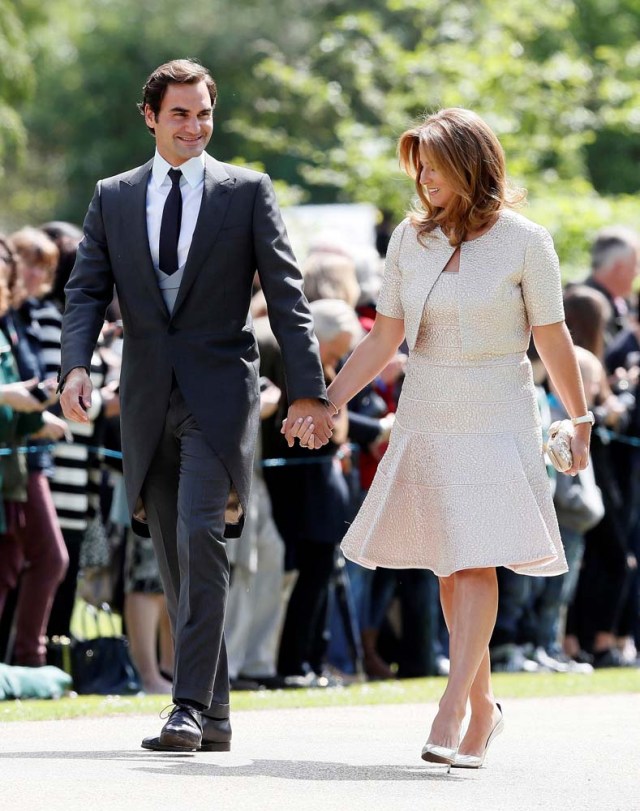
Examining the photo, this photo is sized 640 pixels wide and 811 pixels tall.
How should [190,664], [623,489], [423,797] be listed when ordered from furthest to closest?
[623,489]
[190,664]
[423,797]

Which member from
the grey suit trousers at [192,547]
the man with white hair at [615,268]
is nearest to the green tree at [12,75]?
the man with white hair at [615,268]

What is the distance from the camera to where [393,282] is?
6613mm

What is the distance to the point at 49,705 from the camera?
27.4 feet

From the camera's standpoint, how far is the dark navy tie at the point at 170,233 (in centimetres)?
671

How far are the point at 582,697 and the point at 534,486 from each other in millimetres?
3065

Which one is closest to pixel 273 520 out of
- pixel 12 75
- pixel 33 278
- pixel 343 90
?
pixel 33 278

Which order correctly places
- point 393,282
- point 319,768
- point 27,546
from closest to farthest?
point 319,768 < point 393,282 < point 27,546

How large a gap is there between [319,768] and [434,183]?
77.2 inches

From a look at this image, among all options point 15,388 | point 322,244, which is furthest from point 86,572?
point 322,244

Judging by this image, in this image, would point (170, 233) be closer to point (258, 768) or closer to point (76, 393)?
point (76, 393)

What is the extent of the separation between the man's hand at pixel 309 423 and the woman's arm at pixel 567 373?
2.52 feet

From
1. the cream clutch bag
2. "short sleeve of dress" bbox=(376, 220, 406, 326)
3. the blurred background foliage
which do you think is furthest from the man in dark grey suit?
the blurred background foliage

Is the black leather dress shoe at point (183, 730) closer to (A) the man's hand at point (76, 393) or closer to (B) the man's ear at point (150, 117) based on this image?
(A) the man's hand at point (76, 393)

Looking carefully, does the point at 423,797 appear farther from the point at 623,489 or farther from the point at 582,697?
the point at 623,489
